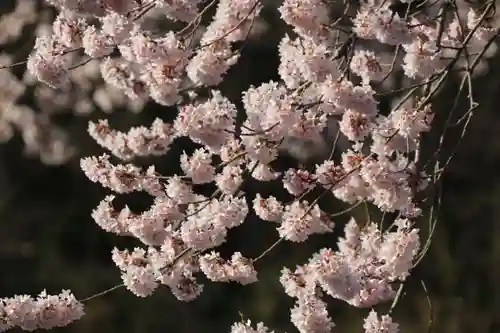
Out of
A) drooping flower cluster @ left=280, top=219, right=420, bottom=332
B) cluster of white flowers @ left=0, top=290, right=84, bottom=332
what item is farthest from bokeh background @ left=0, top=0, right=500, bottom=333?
drooping flower cluster @ left=280, top=219, right=420, bottom=332

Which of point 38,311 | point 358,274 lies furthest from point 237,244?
point 358,274

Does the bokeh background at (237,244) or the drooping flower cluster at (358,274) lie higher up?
the bokeh background at (237,244)

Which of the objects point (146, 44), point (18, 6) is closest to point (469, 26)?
point (146, 44)

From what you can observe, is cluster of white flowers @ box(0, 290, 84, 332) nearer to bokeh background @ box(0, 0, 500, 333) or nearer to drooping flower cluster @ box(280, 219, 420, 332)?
drooping flower cluster @ box(280, 219, 420, 332)

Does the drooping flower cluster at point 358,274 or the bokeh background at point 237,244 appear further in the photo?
the bokeh background at point 237,244

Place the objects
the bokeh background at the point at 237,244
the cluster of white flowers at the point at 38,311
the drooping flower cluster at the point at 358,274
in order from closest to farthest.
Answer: the drooping flower cluster at the point at 358,274 < the cluster of white flowers at the point at 38,311 < the bokeh background at the point at 237,244

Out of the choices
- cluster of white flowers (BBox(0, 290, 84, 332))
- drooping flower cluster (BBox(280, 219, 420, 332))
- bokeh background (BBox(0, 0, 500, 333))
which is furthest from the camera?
bokeh background (BBox(0, 0, 500, 333))

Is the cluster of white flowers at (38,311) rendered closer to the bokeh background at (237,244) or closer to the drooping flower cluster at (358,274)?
the drooping flower cluster at (358,274)

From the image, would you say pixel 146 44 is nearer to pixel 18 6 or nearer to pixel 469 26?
pixel 469 26

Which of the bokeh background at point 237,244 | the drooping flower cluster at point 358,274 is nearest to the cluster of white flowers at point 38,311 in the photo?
the drooping flower cluster at point 358,274
